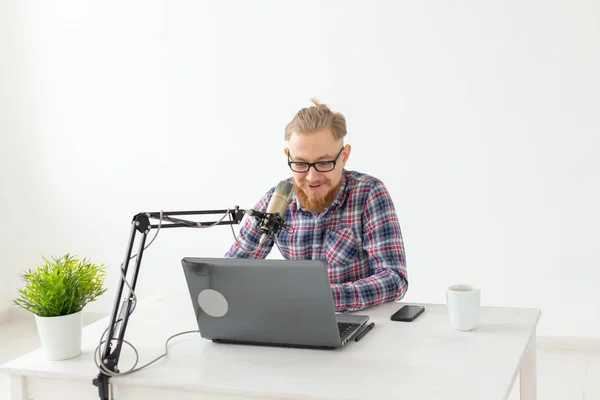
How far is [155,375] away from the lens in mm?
1497

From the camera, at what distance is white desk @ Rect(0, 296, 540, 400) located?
137 centimetres

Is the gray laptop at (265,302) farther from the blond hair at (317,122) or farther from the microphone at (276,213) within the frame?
the blond hair at (317,122)

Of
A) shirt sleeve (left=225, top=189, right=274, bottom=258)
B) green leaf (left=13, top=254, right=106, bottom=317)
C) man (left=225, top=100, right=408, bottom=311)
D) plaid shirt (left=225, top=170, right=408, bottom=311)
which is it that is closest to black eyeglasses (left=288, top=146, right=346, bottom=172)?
man (left=225, top=100, right=408, bottom=311)

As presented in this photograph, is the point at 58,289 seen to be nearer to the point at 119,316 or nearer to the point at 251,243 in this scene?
the point at 119,316

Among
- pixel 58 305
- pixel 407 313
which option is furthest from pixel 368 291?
pixel 58 305

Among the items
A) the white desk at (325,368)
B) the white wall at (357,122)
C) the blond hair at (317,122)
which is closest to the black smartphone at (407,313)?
the white desk at (325,368)

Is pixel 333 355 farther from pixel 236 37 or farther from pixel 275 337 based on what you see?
pixel 236 37

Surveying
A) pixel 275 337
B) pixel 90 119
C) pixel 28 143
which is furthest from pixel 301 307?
pixel 28 143

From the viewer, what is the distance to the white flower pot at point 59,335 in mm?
1596

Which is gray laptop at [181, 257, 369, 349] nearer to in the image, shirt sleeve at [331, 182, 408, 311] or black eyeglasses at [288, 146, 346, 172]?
shirt sleeve at [331, 182, 408, 311]

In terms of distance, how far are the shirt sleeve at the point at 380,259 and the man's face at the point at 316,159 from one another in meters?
0.15

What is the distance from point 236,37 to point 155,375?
2.89 meters

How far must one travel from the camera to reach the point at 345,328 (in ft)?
5.59

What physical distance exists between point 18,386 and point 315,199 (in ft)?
3.49
